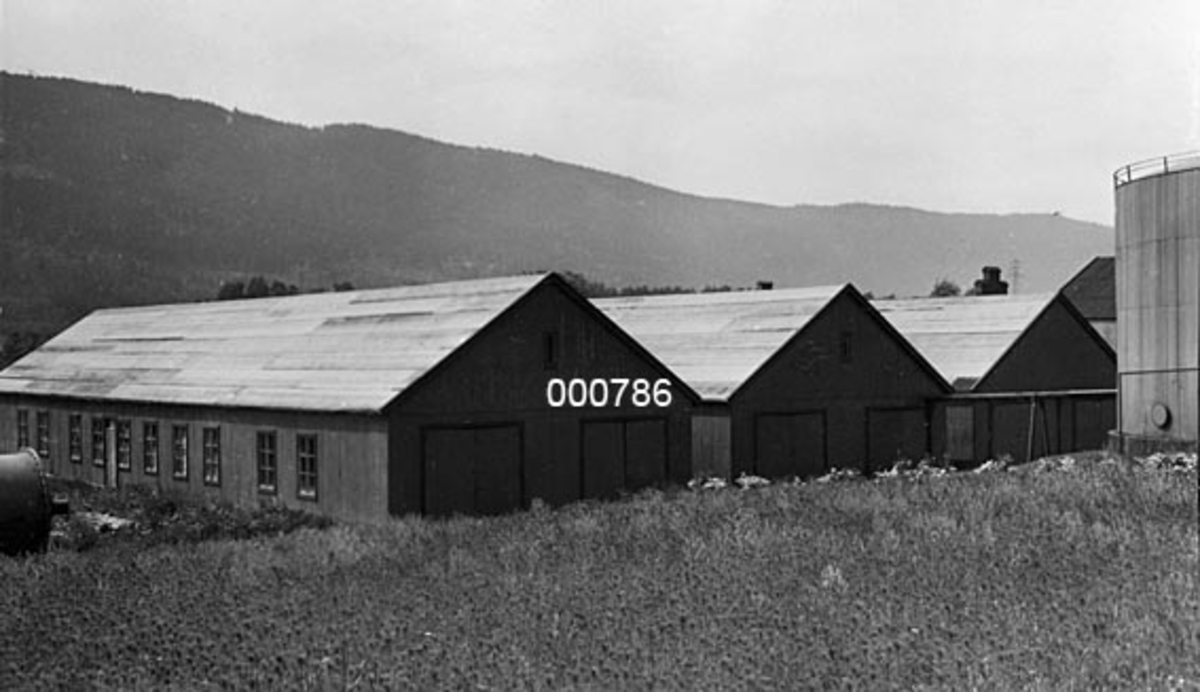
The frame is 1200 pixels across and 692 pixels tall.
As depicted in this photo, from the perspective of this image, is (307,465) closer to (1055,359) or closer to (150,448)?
(150,448)

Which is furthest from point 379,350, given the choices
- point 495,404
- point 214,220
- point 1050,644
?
point 214,220

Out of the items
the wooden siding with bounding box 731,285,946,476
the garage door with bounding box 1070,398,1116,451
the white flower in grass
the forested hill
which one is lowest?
the garage door with bounding box 1070,398,1116,451

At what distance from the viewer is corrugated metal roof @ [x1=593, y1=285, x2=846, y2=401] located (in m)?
32.9

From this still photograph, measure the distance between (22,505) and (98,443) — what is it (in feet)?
51.3

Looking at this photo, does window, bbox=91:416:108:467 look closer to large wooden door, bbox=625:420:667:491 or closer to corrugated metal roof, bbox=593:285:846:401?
large wooden door, bbox=625:420:667:491

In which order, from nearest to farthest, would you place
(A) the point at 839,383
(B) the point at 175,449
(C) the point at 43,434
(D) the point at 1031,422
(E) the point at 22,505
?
(E) the point at 22,505
(B) the point at 175,449
(A) the point at 839,383
(C) the point at 43,434
(D) the point at 1031,422

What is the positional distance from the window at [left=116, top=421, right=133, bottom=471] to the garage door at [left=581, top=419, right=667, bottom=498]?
1237 cm

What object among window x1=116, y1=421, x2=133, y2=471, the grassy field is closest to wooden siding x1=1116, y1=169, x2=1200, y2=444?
the grassy field

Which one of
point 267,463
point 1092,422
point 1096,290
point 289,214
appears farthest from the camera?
point 289,214

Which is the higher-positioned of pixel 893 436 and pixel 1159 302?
pixel 1159 302

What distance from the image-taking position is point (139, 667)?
1070 centimetres

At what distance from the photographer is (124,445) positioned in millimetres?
32812

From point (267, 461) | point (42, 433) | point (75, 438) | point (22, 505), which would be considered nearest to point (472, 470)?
point (267, 461)

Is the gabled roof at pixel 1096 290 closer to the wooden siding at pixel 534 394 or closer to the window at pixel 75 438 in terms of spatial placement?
the wooden siding at pixel 534 394
